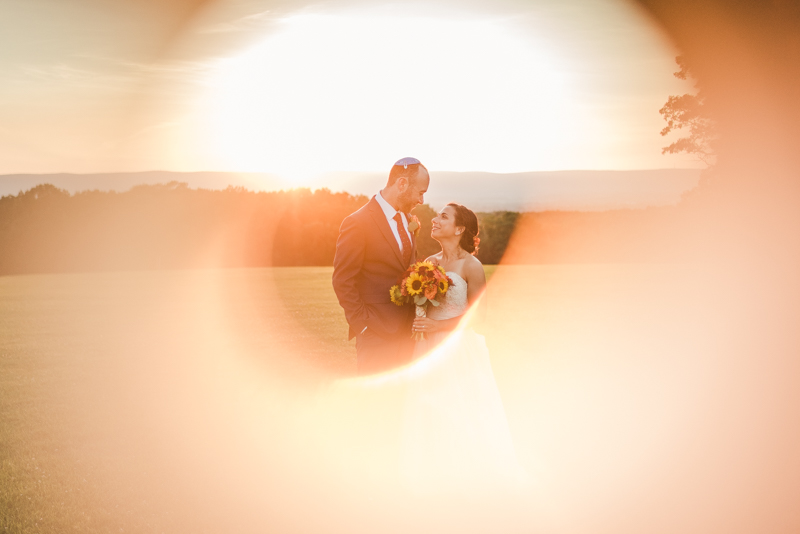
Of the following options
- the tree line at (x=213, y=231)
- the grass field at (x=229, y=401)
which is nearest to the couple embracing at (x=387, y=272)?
the grass field at (x=229, y=401)

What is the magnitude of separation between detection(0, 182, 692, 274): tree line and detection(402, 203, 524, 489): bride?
4537cm

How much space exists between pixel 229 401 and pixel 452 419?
4.66m

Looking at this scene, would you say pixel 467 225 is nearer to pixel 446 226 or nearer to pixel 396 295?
pixel 446 226

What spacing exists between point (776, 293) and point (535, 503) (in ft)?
31.5

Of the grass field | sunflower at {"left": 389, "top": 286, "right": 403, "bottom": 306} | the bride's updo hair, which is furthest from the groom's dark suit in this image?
the grass field

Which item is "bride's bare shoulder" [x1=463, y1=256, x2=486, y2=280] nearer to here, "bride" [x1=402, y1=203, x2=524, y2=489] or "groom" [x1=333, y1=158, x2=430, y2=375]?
"bride" [x1=402, y1=203, x2=524, y2=489]

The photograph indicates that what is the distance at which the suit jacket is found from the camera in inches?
183

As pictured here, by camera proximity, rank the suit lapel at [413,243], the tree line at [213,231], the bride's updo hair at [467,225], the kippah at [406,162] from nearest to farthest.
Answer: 1. the kippah at [406,162]
2. the suit lapel at [413,243]
3. the bride's updo hair at [467,225]
4. the tree line at [213,231]

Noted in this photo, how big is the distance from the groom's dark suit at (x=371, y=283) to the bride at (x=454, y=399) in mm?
342

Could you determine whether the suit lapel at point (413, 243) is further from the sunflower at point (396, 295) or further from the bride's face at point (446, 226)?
the sunflower at point (396, 295)

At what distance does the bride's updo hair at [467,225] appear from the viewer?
521 centimetres

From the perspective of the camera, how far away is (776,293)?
12.1m

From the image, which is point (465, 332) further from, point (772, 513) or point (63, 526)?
point (63, 526)

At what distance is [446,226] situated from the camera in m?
5.14
